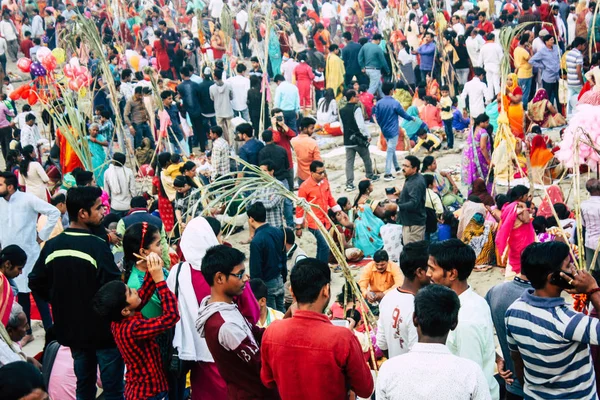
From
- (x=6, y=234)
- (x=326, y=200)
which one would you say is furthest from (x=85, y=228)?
(x=326, y=200)

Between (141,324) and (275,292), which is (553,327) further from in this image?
(275,292)

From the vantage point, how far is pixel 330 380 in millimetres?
3166

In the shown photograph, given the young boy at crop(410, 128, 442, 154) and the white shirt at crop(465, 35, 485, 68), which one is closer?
the young boy at crop(410, 128, 442, 154)

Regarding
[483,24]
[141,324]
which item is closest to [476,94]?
[483,24]

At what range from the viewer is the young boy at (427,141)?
11.8 meters

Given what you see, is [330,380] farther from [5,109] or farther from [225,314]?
[5,109]

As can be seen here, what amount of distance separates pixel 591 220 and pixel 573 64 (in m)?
5.74

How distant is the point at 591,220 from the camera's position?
6.46m

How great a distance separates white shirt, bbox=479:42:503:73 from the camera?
42.1ft

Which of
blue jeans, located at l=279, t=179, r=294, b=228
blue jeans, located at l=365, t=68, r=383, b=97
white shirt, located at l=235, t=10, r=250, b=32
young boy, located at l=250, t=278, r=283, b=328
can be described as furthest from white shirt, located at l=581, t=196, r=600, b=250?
white shirt, located at l=235, t=10, r=250, b=32

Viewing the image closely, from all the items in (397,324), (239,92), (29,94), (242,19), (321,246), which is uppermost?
(397,324)

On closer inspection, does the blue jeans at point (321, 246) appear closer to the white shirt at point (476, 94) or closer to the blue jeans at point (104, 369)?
the blue jeans at point (104, 369)

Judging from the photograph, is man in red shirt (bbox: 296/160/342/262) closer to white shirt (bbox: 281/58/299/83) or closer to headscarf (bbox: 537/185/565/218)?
headscarf (bbox: 537/185/565/218)

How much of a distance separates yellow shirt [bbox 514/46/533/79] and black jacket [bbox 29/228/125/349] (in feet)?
31.7
